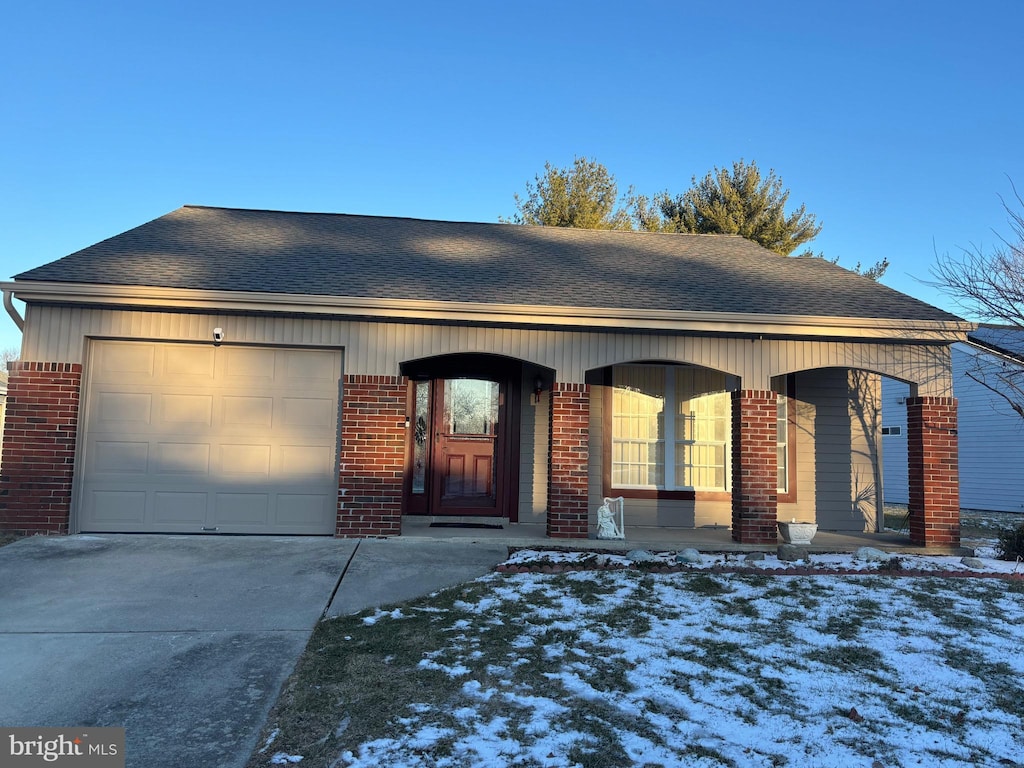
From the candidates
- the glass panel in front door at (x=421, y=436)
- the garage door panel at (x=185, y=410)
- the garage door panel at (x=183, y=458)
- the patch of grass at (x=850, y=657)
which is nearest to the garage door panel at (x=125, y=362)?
the garage door panel at (x=185, y=410)

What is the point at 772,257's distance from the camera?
1084 centimetres

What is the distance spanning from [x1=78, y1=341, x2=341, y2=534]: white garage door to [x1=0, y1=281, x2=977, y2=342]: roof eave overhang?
600 millimetres

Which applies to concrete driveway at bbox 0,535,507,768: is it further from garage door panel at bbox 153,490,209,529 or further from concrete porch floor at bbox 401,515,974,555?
concrete porch floor at bbox 401,515,974,555

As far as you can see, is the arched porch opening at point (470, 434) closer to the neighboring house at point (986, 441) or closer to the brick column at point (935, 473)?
the brick column at point (935, 473)

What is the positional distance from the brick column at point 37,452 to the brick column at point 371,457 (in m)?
2.83

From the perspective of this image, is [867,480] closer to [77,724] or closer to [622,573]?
[622,573]

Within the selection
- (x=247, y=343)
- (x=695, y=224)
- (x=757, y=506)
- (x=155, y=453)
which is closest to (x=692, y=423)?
(x=757, y=506)

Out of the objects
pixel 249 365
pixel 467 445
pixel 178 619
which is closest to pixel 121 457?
pixel 249 365

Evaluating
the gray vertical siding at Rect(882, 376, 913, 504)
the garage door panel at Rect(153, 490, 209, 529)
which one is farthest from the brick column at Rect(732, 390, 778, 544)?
the gray vertical siding at Rect(882, 376, 913, 504)

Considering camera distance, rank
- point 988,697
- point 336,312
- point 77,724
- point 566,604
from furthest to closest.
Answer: point 336,312 → point 566,604 → point 988,697 → point 77,724

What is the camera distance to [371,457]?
7305 mm

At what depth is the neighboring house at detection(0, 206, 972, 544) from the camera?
23.2ft

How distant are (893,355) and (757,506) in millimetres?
2510

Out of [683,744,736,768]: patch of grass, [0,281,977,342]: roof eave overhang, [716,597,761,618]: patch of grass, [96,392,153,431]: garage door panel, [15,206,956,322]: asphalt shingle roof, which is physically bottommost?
[683,744,736,768]: patch of grass
